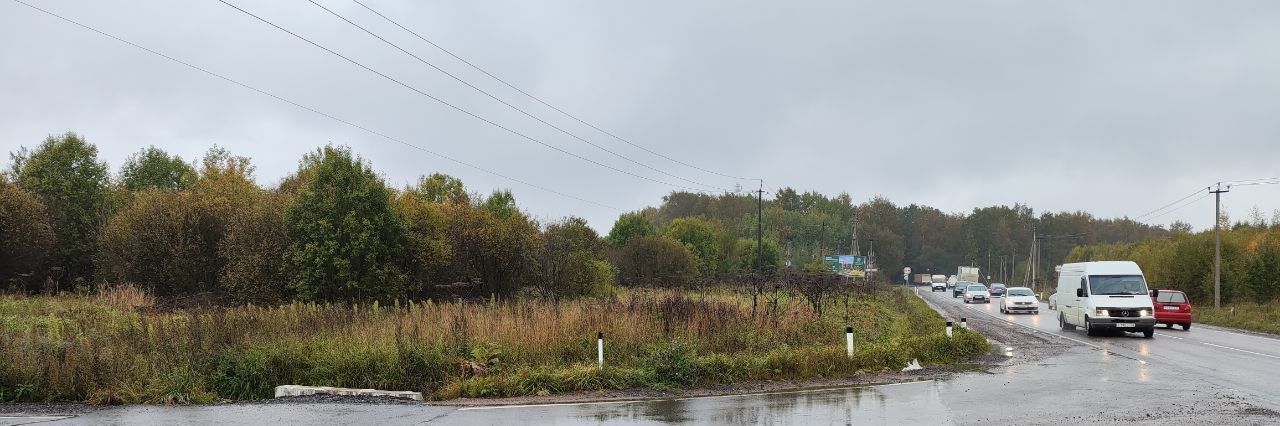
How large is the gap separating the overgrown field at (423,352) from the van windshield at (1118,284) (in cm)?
1133

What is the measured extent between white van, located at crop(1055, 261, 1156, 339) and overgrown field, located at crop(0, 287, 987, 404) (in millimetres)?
10638

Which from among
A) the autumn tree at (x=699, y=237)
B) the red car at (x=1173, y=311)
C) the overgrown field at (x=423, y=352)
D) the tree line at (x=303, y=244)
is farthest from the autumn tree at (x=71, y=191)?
the red car at (x=1173, y=311)

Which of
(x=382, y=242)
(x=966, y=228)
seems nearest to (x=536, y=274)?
(x=382, y=242)

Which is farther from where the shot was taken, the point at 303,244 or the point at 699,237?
the point at 699,237

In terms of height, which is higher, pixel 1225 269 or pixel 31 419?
pixel 1225 269

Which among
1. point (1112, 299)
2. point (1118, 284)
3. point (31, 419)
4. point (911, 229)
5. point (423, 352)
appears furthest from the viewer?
point (911, 229)

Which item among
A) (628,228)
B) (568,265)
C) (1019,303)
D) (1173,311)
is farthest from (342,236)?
(628,228)

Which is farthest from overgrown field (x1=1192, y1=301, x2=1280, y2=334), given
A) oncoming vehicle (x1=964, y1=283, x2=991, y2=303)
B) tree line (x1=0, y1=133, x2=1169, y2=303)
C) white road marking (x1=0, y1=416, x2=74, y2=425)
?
white road marking (x1=0, y1=416, x2=74, y2=425)

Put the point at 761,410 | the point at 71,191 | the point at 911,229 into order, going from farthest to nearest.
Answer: the point at 911,229, the point at 71,191, the point at 761,410

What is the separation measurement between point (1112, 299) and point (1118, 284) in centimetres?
66

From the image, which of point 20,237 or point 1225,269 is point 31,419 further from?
point 1225,269

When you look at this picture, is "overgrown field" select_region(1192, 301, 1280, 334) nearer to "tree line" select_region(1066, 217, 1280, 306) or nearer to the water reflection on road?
"tree line" select_region(1066, 217, 1280, 306)

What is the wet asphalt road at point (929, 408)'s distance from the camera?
11711 millimetres

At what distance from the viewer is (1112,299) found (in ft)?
92.0
